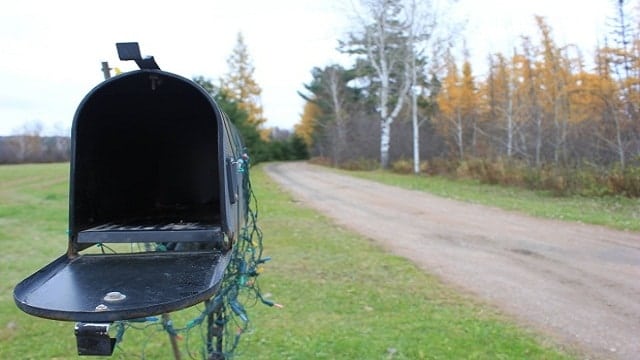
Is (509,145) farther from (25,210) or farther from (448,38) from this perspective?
(25,210)

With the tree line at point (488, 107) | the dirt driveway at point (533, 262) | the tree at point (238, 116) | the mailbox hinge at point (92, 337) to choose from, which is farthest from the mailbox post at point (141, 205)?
the tree at point (238, 116)

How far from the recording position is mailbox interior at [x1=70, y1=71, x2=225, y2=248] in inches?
90.0

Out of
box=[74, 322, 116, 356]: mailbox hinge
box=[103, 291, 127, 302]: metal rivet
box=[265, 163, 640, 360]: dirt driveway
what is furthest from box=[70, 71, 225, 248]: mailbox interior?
box=[265, 163, 640, 360]: dirt driveway

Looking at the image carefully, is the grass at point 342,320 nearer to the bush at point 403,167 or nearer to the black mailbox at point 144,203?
the black mailbox at point 144,203

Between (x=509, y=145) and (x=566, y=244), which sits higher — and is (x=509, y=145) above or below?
above

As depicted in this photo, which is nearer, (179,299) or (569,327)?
(179,299)

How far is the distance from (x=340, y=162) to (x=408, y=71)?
11869mm

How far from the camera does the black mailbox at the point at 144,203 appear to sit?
1.65 metres

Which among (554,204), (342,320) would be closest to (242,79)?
(554,204)

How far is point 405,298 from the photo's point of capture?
538 centimetres

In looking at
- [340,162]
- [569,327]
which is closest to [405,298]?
[569,327]

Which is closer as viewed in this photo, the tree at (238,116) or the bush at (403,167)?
the bush at (403,167)

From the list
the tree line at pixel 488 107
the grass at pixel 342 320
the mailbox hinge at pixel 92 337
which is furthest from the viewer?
the tree line at pixel 488 107

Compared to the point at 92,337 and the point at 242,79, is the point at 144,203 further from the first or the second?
the point at 242,79
